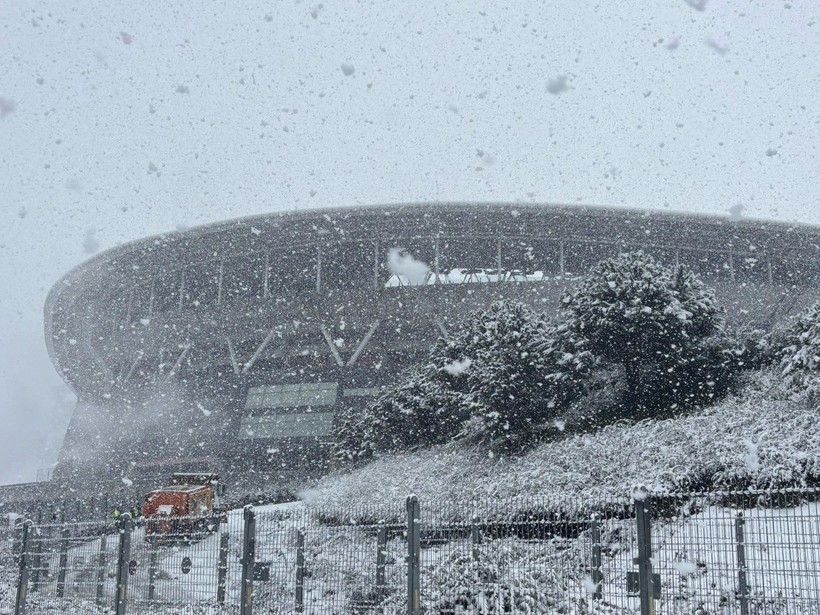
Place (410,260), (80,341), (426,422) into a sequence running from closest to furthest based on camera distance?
1. (426,422)
2. (410,260)
3. (80,341)

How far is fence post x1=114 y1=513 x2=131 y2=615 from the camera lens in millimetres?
8797

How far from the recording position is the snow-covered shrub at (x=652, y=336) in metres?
23.7

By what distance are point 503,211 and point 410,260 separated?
25.1 ft

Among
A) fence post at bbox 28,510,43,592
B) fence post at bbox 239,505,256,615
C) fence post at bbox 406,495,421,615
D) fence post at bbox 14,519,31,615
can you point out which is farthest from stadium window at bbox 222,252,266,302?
fence post at bbox 406,495,421,615

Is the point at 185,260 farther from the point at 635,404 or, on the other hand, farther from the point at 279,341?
the point at 635,404

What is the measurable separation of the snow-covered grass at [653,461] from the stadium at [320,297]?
25.2 metres

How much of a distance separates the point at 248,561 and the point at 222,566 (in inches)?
11.3

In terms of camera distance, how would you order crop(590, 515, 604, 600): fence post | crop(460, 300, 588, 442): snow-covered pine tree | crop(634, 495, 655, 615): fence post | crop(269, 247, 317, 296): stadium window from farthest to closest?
crop(269, 247, 317, 296): stadium window < crop(460, 300, 588, 442): snow-covered pine tree < crop(590, 515, 604, 600): fence post < crop(634, 495, 655, 615): fence post

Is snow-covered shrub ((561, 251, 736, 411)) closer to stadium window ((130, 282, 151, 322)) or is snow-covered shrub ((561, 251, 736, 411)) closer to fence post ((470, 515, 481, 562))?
fence post ((470, 515, 481, 562))

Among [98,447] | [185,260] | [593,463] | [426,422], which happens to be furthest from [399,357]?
[593,463]

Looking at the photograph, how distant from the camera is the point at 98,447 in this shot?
65.2 m

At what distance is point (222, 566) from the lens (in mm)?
7762

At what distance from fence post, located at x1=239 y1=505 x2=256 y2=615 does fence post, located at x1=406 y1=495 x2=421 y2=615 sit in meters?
1.74

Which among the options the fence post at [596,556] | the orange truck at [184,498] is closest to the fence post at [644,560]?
the fence post at [596,556]
